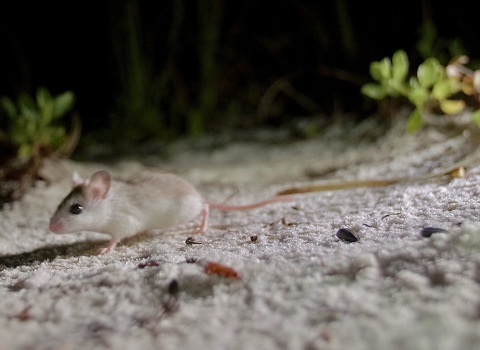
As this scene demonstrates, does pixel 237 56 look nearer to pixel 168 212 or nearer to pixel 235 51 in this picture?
pixel 235 51

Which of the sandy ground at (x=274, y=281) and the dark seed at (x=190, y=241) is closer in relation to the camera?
the sandy ground at (x=274, y=281)

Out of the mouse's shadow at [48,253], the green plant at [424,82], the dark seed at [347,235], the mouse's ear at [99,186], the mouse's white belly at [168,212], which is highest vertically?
the green plant at [424,82]

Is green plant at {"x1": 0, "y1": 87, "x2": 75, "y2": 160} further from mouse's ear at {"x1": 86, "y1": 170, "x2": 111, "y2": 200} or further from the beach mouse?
mouse's ear at {"x1": 86, "y1": 170, "x2": 111, "y2": 200}

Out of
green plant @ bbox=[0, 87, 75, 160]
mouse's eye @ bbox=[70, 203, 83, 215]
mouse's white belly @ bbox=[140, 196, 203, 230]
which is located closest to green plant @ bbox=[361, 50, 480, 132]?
mouse's white belly @ bbox=[140, 196, 203, 230]

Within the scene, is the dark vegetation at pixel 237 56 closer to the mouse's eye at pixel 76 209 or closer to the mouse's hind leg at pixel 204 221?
the mouse's hind leg at pixel 204 221

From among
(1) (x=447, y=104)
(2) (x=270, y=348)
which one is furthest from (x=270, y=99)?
(2) (x=270, y=348)

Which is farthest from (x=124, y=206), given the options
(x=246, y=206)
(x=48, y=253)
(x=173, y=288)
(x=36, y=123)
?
(x=36, y=123)

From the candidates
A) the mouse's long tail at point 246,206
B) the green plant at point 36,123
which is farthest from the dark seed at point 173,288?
the green plant at point 36,123
